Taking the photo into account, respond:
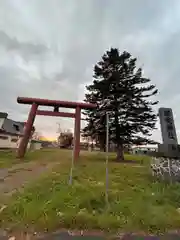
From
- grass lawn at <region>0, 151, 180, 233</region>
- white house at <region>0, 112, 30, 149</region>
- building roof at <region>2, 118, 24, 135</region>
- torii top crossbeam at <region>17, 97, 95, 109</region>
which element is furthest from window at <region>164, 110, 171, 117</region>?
building roof at <region>2, 118, 24, 135</region>

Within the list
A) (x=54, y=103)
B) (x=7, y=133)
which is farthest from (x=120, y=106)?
(x=7, y=133)

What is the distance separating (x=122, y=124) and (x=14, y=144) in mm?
18155

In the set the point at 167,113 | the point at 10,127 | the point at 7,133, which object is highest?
the point at 10,127

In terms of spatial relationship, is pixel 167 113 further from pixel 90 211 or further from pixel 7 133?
pixel 7 133

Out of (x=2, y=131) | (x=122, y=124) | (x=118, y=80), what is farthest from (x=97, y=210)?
(x=2, y=131)

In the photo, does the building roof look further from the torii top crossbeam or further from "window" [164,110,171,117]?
"window" [164,110,171,117]

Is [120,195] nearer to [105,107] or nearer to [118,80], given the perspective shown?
[105,107]

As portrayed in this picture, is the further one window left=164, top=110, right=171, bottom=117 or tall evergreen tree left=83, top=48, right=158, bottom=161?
tall evergreen tree left=83, top=48, right=158, bottom=161

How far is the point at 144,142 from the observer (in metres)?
14.2

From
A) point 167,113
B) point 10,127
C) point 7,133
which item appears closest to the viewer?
point 167,113

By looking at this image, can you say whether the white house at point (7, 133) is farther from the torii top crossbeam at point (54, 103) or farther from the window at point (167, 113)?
the window at point (167, 113)

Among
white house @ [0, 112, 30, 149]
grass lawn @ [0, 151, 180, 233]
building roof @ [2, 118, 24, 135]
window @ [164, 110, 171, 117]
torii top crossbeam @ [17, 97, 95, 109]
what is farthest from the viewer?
building roof @ [2, 118, 24, 135]

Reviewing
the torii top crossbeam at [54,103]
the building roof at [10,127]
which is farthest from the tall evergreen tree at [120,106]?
the building roof at [10,127]

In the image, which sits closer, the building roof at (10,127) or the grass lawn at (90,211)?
the grass lawn at (90,211)
